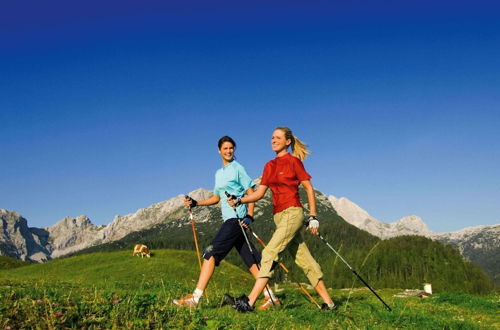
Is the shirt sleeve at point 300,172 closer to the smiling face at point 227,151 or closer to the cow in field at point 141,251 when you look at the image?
the smiling face at point 227,151

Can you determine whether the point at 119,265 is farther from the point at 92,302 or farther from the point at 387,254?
the point at 387,254

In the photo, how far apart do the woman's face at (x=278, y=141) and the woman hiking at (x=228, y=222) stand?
114cm

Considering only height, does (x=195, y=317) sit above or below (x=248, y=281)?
above

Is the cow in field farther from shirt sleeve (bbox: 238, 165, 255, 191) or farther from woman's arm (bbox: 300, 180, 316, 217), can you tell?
woman's arm (bbox: 300, 180, 316, 217)

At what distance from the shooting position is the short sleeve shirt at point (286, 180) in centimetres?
916

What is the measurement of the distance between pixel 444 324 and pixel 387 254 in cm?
11795

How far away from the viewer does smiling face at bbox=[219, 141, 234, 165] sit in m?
10.5

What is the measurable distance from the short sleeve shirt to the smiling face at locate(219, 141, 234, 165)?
140cm

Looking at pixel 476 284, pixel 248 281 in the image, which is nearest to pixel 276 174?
pixel 248 281

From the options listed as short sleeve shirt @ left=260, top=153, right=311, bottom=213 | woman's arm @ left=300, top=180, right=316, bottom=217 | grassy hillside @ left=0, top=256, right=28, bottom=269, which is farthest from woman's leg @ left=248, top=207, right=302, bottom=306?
grassy hillside @ left=0, top=256, right=28, bottom=269

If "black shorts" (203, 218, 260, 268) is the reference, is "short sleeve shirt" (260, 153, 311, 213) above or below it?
above

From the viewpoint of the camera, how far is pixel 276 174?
30.6 feet

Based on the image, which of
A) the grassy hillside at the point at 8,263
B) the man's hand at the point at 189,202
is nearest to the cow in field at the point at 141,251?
the grassy hillside at the point at 8,263

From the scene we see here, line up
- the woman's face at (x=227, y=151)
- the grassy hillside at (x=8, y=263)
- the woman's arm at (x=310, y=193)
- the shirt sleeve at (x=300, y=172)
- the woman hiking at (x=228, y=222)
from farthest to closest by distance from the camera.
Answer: the grassy hillside at (x=8, y=263) → the woman's face at (x=227, y=151) → the woman hiking at (x=228, y=222) → the shirt sleeve at (x=300, y=172) → the woman's arm at (x=310, y=193)
